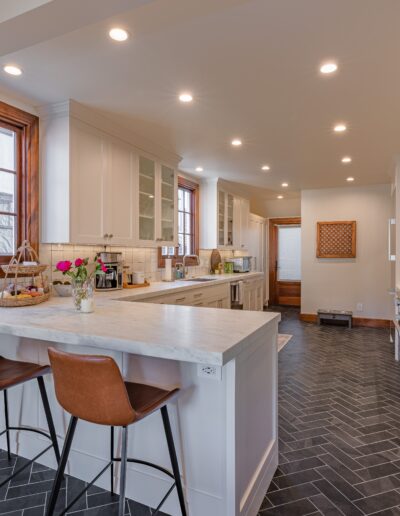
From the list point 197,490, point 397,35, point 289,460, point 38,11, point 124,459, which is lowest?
point 289,460

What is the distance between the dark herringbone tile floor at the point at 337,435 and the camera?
185cm

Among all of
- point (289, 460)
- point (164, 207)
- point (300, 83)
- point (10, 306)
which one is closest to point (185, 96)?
point (300, 83)

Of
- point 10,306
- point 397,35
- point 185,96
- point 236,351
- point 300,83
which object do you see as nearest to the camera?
point 236,351

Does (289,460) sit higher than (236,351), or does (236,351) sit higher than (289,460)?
(236,351)

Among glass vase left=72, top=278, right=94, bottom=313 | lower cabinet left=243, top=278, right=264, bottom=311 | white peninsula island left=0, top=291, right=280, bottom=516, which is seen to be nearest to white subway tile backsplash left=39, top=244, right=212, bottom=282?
lower cabinet left=243, top=278, right=264, bottom=311

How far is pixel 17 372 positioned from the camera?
73.6 inches

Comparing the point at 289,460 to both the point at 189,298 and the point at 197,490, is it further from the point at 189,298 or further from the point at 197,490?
the point at 189,298

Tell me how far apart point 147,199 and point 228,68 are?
1958 mm

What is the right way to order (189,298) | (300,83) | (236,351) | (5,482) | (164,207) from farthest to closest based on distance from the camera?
(164,207) < (189,298) < (300,83) < (5,482) < (236,351)

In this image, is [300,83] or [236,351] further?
[300,83]

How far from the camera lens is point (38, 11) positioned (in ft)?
5.04

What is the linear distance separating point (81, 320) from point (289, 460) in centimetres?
155

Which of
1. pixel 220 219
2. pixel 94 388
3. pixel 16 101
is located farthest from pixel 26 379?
pixel 220 219

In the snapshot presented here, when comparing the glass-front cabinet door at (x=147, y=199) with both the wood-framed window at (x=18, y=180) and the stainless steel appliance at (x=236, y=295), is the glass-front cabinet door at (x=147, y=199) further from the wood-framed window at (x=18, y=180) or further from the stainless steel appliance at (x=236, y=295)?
the stainless steel appliance at (x=236, y=295)
